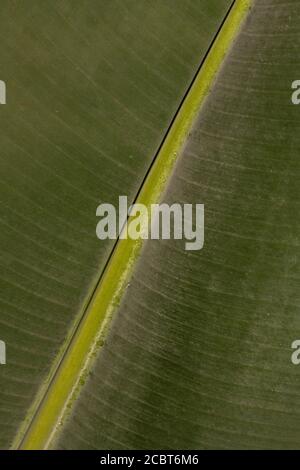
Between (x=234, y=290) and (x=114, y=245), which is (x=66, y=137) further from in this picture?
(x=234, y=290)

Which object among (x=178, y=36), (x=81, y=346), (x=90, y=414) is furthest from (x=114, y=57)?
(x=90, y=414)

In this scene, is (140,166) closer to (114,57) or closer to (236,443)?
(114,57)

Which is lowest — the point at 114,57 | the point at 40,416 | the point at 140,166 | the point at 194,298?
the point at 40,416

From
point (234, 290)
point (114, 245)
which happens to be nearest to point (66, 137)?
point (114, 245)
